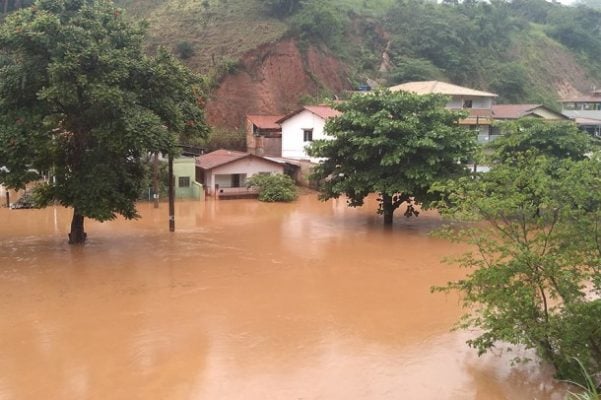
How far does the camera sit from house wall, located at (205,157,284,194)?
3588 centimetres

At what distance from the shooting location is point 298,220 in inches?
1133

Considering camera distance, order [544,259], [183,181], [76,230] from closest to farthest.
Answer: [544,259] → [76,230] → [183,181]

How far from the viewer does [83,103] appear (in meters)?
19.5

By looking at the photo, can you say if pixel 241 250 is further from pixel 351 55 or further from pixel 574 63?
pixel 574 63

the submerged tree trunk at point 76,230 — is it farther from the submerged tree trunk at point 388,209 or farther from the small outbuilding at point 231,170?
the submerged tree trunk at point 388,209

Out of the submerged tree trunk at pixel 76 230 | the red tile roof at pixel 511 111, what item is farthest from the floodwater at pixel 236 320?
the red tile roof at pixel 511 111

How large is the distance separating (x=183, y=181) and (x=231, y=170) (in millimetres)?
3138

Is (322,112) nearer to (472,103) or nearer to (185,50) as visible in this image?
(472,103)

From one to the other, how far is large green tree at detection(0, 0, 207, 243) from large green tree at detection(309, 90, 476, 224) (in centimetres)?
783

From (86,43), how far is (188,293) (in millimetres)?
9274

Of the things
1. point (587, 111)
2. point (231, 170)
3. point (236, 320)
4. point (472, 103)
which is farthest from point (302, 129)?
point (236, 320)

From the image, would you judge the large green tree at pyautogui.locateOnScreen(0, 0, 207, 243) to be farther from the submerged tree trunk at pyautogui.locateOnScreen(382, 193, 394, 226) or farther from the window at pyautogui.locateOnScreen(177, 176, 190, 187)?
the window at pyautogui.locateOnScreen(177, 176, 190, 187)

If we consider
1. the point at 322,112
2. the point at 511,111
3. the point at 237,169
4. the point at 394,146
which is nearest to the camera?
the point at 394,146

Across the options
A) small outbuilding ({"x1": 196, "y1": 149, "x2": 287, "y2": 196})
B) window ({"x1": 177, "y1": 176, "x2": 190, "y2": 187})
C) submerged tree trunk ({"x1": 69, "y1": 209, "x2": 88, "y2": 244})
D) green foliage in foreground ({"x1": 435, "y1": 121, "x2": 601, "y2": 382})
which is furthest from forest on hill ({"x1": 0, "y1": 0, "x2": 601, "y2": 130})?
green foliage in foreground ({"x1": 435, "y1": 121, "x2": 601, "y2": 382})
